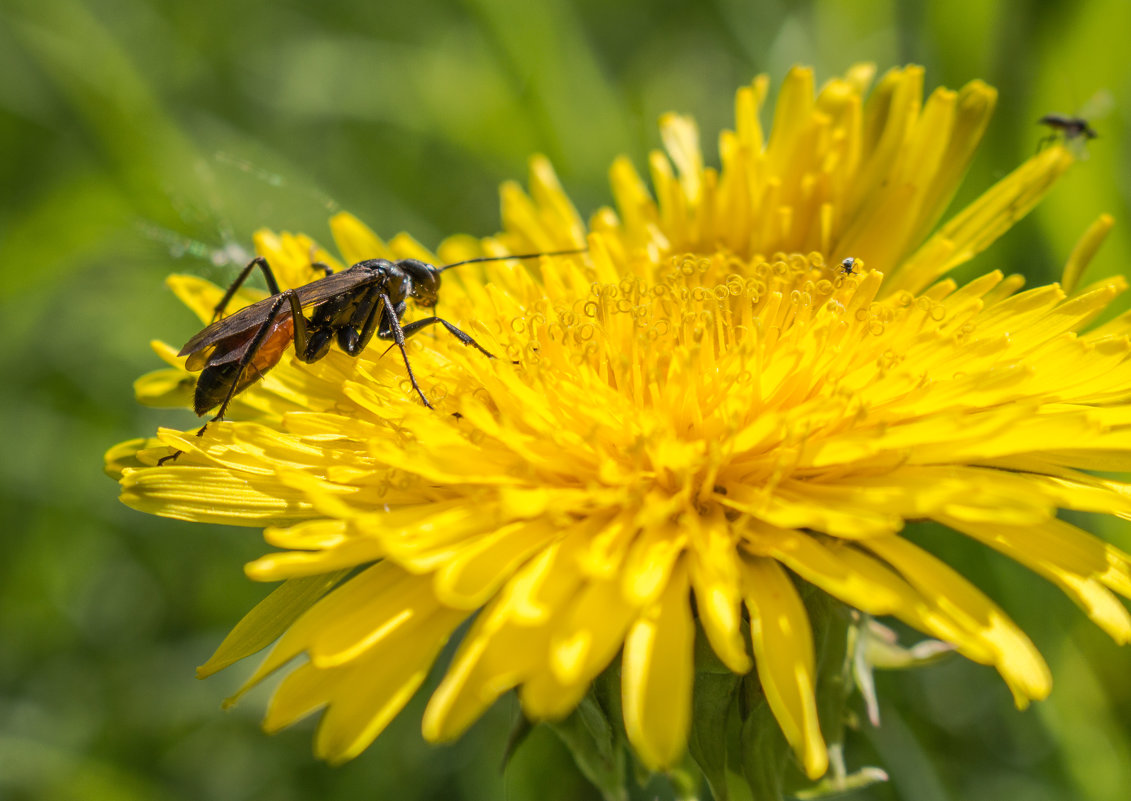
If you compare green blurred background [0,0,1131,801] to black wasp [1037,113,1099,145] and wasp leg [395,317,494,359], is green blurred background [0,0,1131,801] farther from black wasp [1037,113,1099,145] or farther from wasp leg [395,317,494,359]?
wasp leg [395,317,494,359]

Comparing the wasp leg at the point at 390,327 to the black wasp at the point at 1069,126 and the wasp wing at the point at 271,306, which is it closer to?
the wasp wing at the point at 271,306

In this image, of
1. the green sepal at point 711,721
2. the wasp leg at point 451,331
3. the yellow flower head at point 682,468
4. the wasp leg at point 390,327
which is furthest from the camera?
the wasp leg at point 390,327

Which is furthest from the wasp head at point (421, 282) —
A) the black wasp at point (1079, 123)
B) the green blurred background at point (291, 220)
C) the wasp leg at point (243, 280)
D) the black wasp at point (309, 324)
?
the black wasp at point (1079, 123)

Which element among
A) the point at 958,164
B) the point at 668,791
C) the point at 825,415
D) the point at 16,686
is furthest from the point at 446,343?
the point at 16,686

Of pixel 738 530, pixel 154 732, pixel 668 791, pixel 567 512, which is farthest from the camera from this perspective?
pixel 154 732

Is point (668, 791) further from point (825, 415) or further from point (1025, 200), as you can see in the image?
point (1025, 200)

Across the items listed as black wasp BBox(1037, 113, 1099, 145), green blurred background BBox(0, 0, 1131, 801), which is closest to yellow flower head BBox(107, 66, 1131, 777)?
black wasp BBox(1037, 113, 1099, 145)

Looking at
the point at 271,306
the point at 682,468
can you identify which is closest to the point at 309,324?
the point at 271,306
